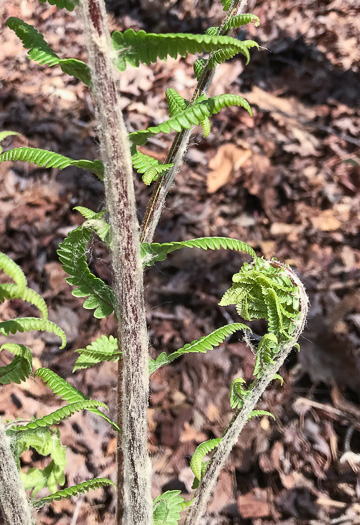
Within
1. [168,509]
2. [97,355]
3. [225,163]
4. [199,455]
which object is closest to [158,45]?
[97,355]

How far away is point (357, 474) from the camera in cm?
192

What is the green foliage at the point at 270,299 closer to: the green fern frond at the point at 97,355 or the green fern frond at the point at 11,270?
the green fern frond at the point at 97,355

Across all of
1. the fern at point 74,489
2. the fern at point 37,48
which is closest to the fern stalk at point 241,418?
the fern at point 74,489

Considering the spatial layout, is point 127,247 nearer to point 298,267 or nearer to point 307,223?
point 298,267

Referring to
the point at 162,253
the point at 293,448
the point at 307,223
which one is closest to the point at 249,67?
the point at 307,223

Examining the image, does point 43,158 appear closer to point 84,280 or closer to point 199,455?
point 84,280

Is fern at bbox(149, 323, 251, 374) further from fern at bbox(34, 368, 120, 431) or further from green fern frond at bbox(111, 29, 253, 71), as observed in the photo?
green fern frond at bbox(111, 29, 253, 71)

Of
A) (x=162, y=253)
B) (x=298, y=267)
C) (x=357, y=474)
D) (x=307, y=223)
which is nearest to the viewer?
(x=162, y=253)

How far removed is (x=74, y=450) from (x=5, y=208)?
162 cm

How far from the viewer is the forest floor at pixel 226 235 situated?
2004mm

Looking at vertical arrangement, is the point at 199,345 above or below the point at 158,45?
below

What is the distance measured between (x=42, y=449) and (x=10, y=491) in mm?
161

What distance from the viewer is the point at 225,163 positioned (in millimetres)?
3158

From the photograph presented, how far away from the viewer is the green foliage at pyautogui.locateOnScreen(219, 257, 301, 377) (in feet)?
3.39
